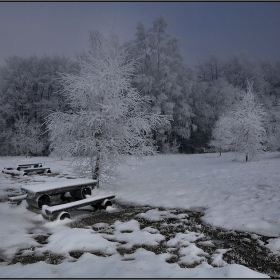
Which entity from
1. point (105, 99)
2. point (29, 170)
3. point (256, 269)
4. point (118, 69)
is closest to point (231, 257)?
point (256, 269)

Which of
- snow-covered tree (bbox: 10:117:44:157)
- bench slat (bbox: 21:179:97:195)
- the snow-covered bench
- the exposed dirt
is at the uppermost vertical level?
snow-covered tree (bbox: 10:117:44:157)

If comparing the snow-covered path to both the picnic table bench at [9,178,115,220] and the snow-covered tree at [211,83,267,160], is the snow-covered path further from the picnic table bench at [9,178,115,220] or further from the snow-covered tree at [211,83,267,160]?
the snow-covered tree at [211,83,267,160]

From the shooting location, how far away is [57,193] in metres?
6.98

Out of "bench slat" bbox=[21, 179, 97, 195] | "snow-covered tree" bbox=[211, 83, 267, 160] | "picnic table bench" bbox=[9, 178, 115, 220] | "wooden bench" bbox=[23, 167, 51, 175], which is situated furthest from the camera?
"snow-covered tree" bbox=[211, 83, 267, 160]

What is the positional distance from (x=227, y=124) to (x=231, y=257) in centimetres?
1822

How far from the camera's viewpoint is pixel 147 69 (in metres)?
30.0

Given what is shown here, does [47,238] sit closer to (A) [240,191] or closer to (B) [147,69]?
(A) [240,191]

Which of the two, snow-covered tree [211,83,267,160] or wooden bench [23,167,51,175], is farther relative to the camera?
snow-covered tree [211,83,267,160]

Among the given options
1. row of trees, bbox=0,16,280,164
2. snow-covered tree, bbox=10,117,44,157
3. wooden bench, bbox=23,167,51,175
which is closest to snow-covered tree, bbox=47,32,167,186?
wooden bench, bbox=23,167,51,175

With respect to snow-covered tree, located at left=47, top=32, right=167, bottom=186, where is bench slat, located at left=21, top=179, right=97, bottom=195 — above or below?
below

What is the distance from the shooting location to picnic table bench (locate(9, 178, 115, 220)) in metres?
5.83

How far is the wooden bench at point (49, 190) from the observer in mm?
6474

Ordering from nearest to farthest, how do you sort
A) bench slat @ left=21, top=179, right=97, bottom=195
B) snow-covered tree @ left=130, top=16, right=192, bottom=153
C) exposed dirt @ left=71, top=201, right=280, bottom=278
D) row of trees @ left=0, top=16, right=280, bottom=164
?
exposed dirt @ left=71, top=201, right=280, bottom=278
bench slat @ left=21, top=179, right=97, bottom=195
row of trees @ left=0, top=16, right=280, bottom=164
snow-covered tree @ left=130, top=16, right=192, bottom=153

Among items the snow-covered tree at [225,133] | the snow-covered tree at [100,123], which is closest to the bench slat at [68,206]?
the snow-covered tree at [100,123]
